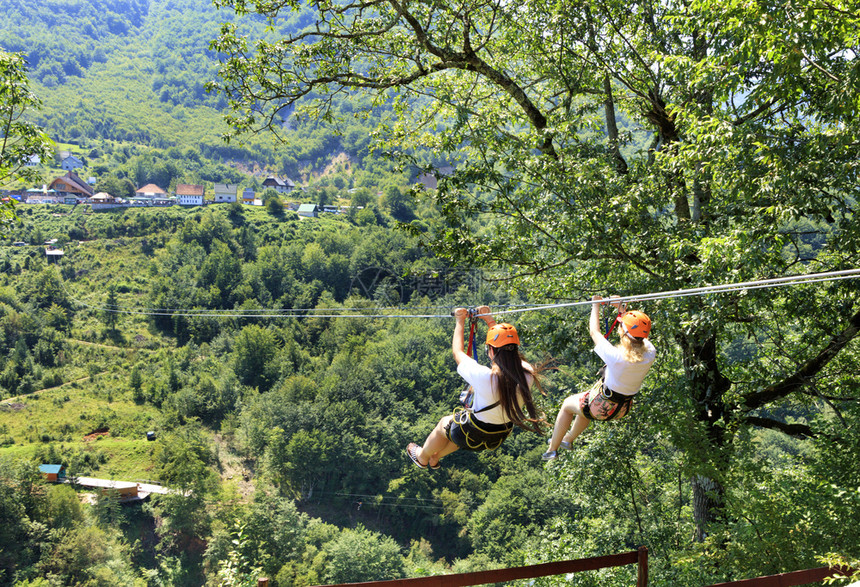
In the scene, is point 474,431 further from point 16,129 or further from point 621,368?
point 16,129

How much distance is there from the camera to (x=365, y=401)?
64.7 m

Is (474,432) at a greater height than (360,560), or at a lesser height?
greater

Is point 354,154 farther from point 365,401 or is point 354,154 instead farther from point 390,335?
point 365,401

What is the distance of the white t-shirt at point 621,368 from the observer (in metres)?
3.40

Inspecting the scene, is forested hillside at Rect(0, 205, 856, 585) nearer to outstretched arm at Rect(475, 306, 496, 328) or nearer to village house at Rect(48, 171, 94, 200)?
outstretched arm at Rect(475, 306, 496, 328)

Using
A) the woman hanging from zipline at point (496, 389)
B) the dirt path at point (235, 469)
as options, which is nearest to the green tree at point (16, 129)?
the woman hanging from zipline at point (496, 389)

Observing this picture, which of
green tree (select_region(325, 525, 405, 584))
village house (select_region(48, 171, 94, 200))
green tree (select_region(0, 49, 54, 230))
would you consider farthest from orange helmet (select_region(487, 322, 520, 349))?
village house (select_region(48, 171, 94, 200))

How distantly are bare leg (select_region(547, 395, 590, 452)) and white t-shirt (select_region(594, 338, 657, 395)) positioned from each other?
522 millimetres

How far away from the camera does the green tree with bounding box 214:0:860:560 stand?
4.43 meters

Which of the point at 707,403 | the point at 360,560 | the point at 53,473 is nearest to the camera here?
the point at 707,403

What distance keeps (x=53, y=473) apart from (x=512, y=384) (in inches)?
2567

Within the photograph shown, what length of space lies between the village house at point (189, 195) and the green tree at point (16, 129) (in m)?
124

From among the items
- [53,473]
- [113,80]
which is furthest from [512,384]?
[113,80]

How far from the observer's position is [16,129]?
6883mm
